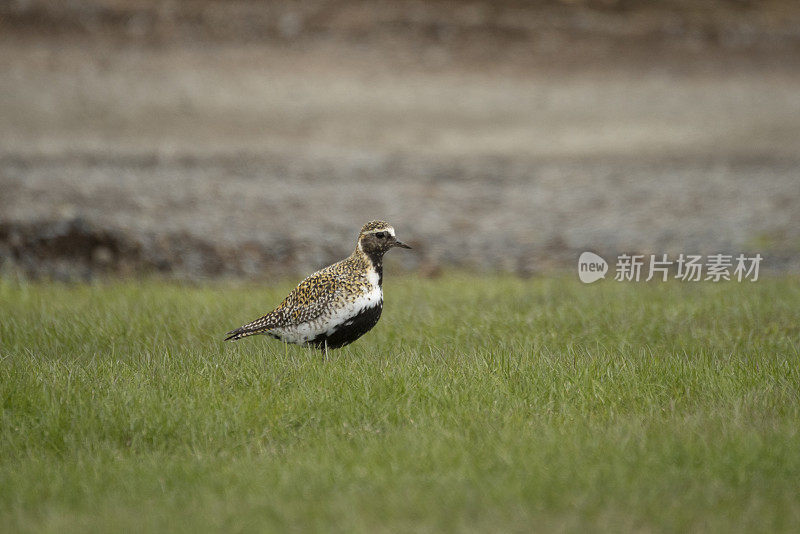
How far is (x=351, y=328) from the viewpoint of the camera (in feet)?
25.3

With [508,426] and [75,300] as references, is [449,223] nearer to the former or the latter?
[75,300]

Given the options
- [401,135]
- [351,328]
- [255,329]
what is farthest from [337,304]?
[401,135]

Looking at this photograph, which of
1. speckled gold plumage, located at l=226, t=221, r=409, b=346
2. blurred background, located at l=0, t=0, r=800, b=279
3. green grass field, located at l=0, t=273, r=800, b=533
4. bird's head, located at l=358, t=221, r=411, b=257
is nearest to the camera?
green grass field, located at l=0, t=273, r=800, b=533

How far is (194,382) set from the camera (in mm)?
7469

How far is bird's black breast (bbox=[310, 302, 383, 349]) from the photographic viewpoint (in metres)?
7.67

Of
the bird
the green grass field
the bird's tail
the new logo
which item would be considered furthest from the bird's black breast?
the new logo

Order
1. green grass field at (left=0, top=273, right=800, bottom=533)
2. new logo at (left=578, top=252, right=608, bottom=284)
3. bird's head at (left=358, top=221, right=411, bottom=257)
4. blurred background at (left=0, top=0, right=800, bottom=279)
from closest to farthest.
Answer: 1. green grass field at (left=0, top=273, right=800, bottom=533)
2. bird's head at (left=358, top=221, right=411, bottom=257)
3. new logo at (left=578, top=252, right=608, bottom=284)
4. blurred background at (left=0, top=0, right=800, bottom=279)

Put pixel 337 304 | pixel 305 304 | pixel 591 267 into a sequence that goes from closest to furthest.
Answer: pixel 337 304 < pixel 305 304 < pixel 591 267

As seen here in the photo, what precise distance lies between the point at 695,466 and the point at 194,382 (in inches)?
140

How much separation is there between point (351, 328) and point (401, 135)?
1609 cm

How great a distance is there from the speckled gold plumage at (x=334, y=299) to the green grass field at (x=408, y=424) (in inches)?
10.5

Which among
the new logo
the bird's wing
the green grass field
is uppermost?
the new logo

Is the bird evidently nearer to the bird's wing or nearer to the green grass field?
the bird's wing

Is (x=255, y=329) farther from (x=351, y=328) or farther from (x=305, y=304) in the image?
(x=351, y=328)
